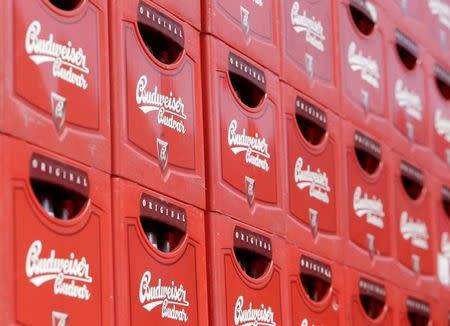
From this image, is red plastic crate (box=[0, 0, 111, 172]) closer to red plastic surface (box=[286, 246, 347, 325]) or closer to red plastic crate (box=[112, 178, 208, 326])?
red plastic crate (box=[112, 178, 208, 326])

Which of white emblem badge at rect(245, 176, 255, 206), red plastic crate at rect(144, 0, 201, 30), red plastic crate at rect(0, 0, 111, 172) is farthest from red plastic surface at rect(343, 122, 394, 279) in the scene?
red plastic crate at rect(0, 0, 111, 172)

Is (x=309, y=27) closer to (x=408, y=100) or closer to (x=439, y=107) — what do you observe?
(x=408, y=100)

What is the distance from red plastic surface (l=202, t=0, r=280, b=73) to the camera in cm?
199

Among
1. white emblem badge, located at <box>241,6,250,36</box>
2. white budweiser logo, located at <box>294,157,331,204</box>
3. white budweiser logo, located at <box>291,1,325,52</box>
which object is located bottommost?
white budweiser logo, located at <box>294,157,331,204</box>

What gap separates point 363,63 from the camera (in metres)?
2.57

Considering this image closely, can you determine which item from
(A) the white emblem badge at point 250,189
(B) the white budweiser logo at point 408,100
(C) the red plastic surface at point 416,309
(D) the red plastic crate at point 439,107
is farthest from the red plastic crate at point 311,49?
(D) the red plastic crate at point 439,107

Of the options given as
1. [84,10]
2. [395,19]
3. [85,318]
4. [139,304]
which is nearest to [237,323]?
[139,304]

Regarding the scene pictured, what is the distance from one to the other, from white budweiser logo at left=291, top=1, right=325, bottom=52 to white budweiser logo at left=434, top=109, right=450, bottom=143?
68 cm

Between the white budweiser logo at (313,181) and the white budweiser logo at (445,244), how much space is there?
69 cm

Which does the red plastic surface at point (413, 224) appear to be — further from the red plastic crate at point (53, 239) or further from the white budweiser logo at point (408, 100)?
the red plastic crate at point (53, 239)

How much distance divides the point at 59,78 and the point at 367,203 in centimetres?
107

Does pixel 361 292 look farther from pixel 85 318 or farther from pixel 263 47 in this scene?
pixel 85 318

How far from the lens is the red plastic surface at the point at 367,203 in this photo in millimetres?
2461

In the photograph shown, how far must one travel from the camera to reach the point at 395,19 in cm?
279
